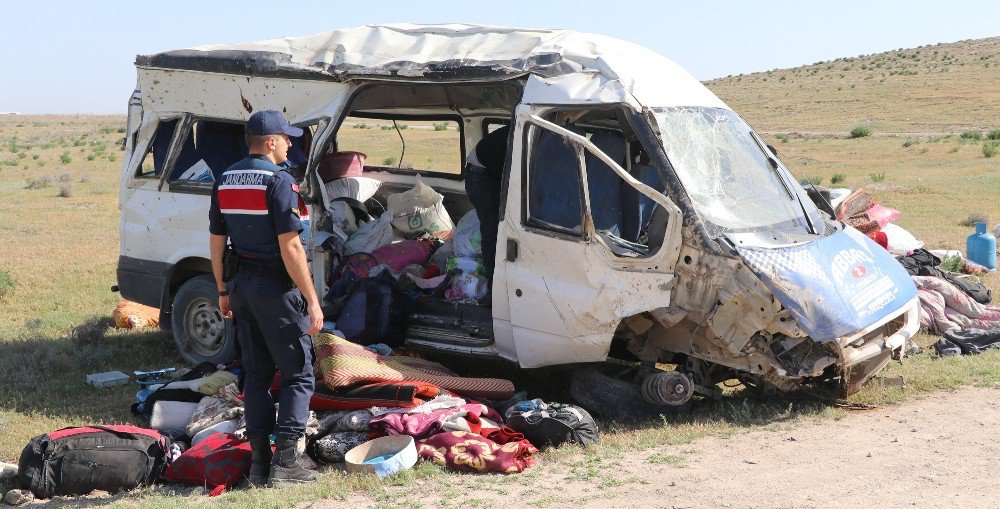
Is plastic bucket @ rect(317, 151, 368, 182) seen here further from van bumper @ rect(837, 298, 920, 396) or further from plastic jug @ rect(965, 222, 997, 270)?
plastic jug @ rect(965, 222, 997, 270)

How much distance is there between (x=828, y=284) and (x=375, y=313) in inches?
125

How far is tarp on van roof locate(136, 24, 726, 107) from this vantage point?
683 centimetres

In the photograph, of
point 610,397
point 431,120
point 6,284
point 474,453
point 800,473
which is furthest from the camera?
point 6,284

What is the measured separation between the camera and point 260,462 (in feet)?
18.7

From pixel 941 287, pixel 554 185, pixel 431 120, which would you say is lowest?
pixel 941 287

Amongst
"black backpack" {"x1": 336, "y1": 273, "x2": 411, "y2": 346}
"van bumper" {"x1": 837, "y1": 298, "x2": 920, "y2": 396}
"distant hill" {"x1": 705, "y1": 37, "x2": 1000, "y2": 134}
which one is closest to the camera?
"van bumper" {"x1": 837, "y1": 298, "x2": 920, "y2": 396}

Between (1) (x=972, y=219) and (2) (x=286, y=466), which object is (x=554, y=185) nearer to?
(2) (x=286, y=466)

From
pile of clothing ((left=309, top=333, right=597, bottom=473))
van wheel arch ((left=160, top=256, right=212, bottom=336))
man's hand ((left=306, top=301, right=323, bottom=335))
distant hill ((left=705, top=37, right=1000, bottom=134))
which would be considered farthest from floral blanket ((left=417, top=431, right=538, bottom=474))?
distant hill ((left=705, top=37, right=1000, bottom=134))

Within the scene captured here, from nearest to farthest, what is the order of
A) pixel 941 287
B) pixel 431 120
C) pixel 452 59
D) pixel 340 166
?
pixel 452 59, pixel 941 287, pixel 340 166, pixel 431 120

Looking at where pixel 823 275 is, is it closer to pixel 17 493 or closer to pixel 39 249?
pixel 17 493

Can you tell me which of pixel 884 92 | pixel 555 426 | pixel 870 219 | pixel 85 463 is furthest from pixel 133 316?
pixel 884 92

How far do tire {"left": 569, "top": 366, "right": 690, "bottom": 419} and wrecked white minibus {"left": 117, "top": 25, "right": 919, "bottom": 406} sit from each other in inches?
1.4

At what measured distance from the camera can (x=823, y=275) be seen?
20.2 ft

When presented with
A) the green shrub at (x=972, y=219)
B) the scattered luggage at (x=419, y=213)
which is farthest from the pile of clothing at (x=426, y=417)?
the green shrub at (x=972, y=219)
